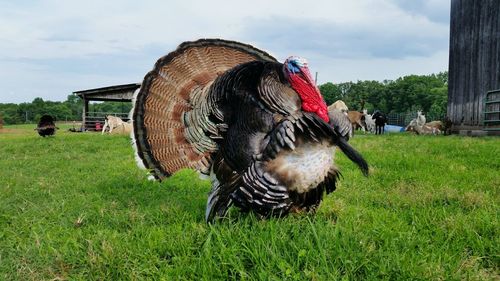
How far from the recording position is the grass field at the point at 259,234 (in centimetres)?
262

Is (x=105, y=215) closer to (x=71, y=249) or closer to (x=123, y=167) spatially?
(x=71, y=249)

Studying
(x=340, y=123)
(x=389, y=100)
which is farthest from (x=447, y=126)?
(x=389, y=100)

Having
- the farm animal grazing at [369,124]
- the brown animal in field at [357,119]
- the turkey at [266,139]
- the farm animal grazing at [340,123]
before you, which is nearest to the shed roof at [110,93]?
the brown animal in field at [357,119]

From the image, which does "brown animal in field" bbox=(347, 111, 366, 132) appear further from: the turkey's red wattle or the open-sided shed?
the turkey's red wattle

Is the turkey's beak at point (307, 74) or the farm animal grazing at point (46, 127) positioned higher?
the turkey's beak at point (307, 74)

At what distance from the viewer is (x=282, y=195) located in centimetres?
302

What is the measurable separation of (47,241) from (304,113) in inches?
86.6

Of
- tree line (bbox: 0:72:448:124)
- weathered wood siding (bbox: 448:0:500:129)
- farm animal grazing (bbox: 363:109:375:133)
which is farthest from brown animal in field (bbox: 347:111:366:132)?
tree line (bbox: 0:72:448:124)

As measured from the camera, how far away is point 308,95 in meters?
3.09

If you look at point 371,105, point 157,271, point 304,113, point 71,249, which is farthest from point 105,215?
point 371,105

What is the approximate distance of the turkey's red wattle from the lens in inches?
121

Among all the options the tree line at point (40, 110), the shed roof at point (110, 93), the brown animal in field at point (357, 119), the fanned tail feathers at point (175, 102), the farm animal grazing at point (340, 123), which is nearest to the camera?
the farm animal grazing at point (340, 123)

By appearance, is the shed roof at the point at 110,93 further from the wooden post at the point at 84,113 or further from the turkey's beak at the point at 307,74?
the turkey's beak at the point at 307,74

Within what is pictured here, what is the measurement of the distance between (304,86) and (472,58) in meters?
15.2
